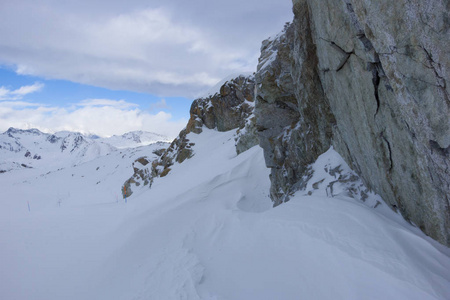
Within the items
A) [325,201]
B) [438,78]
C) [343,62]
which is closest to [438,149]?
[438,78]

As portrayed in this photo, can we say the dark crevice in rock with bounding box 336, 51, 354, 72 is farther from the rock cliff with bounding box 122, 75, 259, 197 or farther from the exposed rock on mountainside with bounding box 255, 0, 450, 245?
the rock cliff with bounding box 122, 75, 259, 197

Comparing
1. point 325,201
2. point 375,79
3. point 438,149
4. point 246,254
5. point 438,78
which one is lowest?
point 246,254

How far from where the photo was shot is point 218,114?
3256 centimetres

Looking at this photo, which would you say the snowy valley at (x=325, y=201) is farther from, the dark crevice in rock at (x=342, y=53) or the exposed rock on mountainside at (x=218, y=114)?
the exposed rock on mountainside at (x=218, y=114)

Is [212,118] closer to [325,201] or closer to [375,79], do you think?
[325,201]

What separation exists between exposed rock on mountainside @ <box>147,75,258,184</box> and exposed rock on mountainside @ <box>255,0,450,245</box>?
2100 cm

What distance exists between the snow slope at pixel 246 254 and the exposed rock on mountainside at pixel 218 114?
1561 cm

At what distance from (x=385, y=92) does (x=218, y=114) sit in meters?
29.1

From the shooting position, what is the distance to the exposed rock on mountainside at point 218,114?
95.2 ft

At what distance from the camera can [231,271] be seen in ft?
17.4

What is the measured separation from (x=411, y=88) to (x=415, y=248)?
259 cm

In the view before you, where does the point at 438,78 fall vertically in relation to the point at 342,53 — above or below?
below

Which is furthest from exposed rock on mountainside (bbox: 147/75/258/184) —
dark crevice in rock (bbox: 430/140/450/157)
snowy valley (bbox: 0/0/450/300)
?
dark crevice in rock (bbox: 430/140/450/157)

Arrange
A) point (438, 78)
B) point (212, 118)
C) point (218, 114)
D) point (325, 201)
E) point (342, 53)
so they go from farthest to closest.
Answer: point (212, 118) < point (218, 114) < point (325, 201) < point (342, 53) < point (438, 78)
